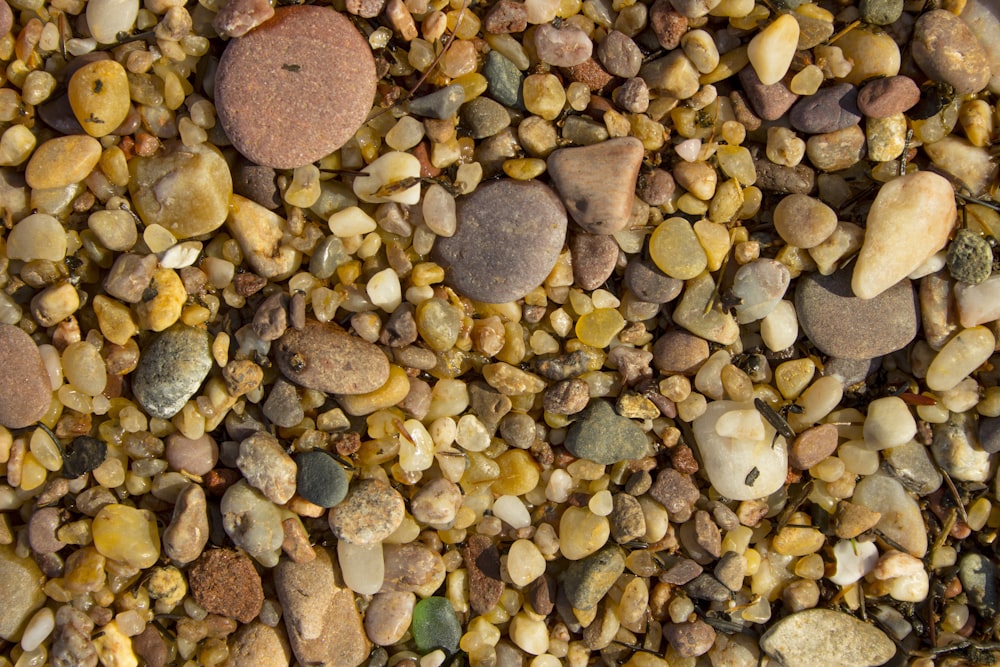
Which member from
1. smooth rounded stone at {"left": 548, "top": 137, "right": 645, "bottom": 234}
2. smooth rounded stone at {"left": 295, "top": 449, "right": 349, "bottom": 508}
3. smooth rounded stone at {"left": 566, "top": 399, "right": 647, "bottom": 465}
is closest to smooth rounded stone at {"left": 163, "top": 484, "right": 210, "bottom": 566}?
smooth rounded stone at {"left": 295, "top": 449, "right": 349, "bottom": 508}

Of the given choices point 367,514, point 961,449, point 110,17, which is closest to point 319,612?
point 367,514

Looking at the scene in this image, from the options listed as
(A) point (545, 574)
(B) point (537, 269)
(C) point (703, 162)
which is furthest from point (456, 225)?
(A) point (545, 574)

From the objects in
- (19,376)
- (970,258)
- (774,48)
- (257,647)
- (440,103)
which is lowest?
(257,647)

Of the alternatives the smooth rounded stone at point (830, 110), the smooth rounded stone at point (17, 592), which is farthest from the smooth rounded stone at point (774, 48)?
the smooth rounded stone at point (17, 592)

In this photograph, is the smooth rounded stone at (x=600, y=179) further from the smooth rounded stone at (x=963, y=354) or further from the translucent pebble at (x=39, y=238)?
the translucent pebble at (x=39, y=238)

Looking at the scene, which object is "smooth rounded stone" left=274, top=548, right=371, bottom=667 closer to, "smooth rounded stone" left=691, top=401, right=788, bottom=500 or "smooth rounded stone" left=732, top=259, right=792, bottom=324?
"smooth rounded stone" left=691, top=401, right=788, bottom=500

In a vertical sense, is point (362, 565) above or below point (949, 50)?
below

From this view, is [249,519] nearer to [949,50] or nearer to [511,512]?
[511,512]

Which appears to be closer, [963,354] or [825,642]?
[963,354]
